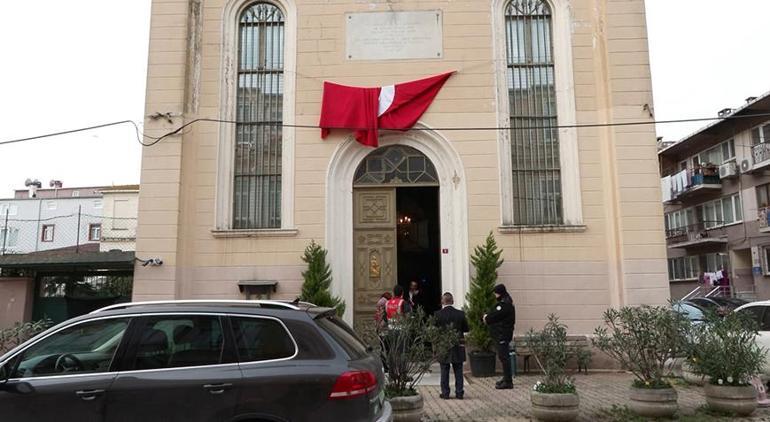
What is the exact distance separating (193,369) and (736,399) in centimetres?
705

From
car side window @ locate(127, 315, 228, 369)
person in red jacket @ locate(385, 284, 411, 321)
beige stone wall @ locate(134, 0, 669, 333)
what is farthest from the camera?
beige stone wall @ locate(134, 0, 669, 333)

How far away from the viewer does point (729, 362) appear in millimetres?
7770

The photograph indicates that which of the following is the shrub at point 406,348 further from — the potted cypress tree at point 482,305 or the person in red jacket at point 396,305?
the potted cypress tree at point 482,305

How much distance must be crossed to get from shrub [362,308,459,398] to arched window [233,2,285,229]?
588 cm

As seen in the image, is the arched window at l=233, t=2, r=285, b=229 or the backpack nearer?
the backpack

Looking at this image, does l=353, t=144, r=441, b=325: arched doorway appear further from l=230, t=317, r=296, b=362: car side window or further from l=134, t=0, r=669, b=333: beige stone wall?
l=230, t=317, r=296, b=362: car side window

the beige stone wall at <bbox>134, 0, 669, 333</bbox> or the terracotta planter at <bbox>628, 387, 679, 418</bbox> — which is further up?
the beige stone wall at <bbox>134, 0, 669, 333</bbox>

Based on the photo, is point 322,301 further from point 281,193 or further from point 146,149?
point 146,149

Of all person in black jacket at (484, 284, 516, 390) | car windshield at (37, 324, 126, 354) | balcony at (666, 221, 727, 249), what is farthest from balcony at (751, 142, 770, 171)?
car windshield at (37, 324, 126, 354)

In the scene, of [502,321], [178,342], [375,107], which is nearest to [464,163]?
→ [375,107]

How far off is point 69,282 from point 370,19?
9.35 m

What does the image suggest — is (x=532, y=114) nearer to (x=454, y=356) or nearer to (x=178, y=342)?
(x=454, y=356)

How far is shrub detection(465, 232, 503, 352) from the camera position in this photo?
38.2ft

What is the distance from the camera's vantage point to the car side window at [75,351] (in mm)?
4867
